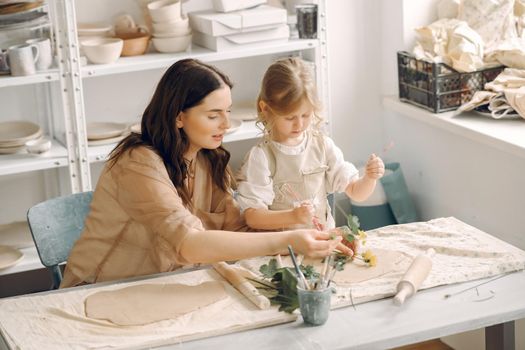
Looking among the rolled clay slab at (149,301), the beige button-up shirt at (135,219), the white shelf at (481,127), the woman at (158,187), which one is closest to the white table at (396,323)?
the rolled clay slab at (149,301)

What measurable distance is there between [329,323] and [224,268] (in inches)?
14.4

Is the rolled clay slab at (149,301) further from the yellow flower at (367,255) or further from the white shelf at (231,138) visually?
the white shelf at (231,138)

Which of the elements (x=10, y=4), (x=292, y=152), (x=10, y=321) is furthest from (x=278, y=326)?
(x=10, y=4)

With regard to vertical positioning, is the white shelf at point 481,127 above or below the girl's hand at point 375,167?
below

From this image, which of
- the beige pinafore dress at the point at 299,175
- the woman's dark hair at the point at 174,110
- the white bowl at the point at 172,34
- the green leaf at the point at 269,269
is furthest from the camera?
the white bowl at the point at 172,34

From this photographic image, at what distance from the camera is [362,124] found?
4.15m

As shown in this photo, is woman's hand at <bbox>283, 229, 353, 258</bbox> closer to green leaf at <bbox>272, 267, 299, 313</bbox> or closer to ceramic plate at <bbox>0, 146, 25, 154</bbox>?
green leaf at <bbox>272, 267, 299, 313</bbox>

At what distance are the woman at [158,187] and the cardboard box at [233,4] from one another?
1200 mm

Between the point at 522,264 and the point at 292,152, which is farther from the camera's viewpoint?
the point at 292,152

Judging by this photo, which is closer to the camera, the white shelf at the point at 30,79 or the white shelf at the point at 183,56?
the white shelf at the point at 30,79

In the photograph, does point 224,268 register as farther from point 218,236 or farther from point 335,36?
point 335,36

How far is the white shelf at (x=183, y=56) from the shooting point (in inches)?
137

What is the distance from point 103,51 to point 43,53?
0.22 metres

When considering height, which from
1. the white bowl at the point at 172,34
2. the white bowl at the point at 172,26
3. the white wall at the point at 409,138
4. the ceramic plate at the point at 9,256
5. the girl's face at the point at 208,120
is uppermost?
the white bowl at the point at 172,26
